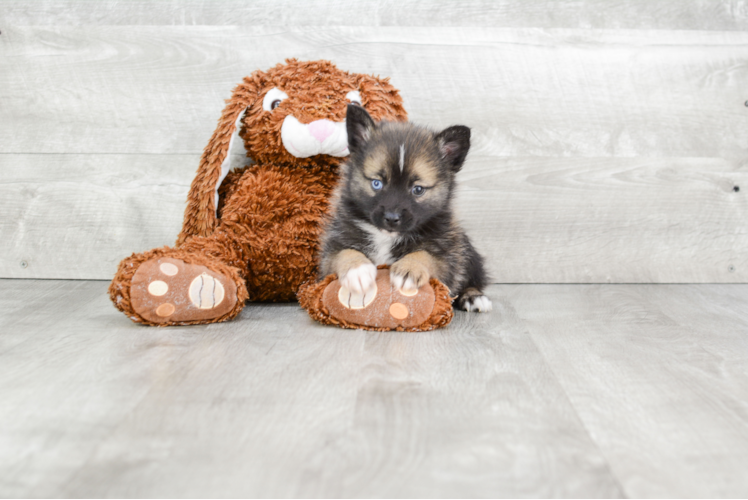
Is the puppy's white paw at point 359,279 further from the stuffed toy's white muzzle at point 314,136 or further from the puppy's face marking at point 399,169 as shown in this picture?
the stuffed toy's white muzzle at point 314,136

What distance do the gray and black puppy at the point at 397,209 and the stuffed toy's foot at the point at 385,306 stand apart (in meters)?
0.03

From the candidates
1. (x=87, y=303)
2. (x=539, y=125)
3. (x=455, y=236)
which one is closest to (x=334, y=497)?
(x=455, y=236)

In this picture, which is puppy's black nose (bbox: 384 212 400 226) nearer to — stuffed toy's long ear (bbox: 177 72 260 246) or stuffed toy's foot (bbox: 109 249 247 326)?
stuffed toy's foot (bbox: 109 249 247 326)

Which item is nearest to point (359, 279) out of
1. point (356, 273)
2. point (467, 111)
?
point (356, 273)

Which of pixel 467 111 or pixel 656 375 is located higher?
pixel 467 111

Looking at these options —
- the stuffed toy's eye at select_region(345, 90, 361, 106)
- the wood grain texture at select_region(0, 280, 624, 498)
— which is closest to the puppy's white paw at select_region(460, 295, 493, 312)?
the wood grain texture at select_region(0, 280, 624, 498)

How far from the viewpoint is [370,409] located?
1.38m

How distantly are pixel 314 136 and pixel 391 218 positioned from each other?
480mm

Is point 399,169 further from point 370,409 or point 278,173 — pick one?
point 370,409

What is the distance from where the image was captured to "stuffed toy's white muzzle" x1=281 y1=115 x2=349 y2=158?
2191mm

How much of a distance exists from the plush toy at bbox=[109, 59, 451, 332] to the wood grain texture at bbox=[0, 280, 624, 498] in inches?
14.5

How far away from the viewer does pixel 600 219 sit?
287cm

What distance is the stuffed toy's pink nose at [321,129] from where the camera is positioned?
219 centimetres

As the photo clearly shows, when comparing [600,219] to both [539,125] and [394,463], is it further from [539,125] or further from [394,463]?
[394,463]
